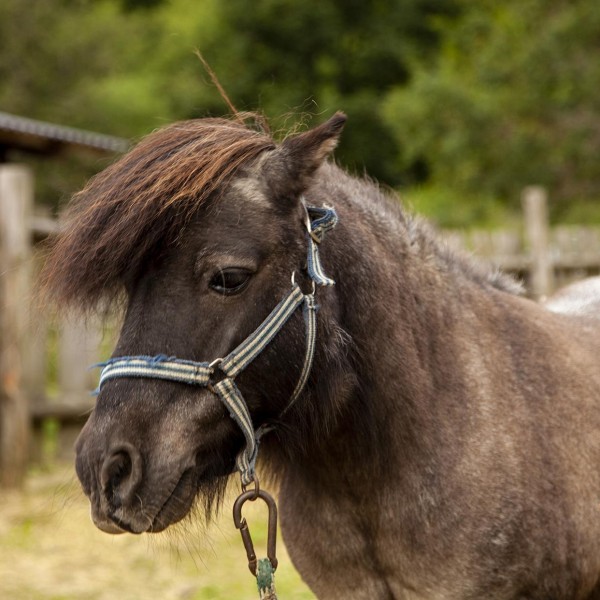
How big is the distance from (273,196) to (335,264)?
0.27 m

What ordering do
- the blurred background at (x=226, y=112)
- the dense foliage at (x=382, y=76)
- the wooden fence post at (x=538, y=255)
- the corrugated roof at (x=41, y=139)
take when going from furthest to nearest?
1. the dense foliage at (x=382, y=76)
2. the corrugated roof at (x=41, y=139)
3. the wooden fence post at (x=538, y=255)
4. the blurred background at (x=226, y=112)

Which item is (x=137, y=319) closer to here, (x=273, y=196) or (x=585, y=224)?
Answer: (x=273, y=196)

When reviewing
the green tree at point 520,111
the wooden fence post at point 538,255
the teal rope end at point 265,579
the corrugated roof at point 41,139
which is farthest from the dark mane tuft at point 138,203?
the green tree at point 520,111

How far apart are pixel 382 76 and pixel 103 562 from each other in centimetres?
2079

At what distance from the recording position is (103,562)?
18.4ft

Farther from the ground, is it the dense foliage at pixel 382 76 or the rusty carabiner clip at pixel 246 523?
the dense foliage at pixel 382 76

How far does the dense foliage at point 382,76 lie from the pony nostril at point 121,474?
1192 centimetres

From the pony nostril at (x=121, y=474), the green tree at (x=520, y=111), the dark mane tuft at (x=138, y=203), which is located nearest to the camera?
the pony nostril at (x=121, y=474)

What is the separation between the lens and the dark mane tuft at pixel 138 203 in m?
2.23

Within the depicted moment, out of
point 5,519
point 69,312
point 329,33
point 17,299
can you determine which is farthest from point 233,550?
point 329,33

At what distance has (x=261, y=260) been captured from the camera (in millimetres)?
2301

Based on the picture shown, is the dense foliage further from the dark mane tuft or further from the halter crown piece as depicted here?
the halter crown piece

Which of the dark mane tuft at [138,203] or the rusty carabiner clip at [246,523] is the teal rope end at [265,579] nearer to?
the rusty carabiner clip at [246,523]

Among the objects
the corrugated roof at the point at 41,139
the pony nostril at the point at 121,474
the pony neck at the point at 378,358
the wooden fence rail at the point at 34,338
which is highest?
the corrugated roof at the point at 41,139
